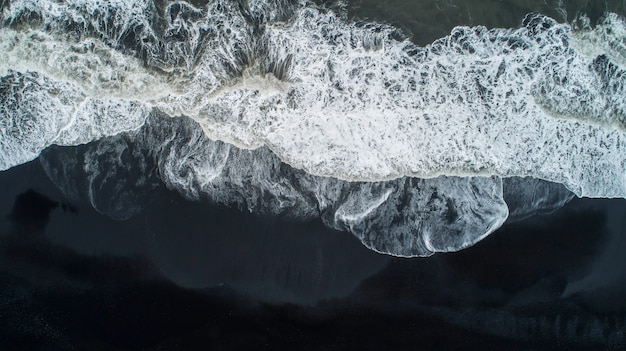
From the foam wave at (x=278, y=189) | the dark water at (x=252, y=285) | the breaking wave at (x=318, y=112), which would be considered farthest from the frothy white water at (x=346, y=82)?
the dark water at (x=252, y=285)

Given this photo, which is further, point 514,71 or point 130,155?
point 130,155

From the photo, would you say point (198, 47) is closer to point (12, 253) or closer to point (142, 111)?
point (142, 111)

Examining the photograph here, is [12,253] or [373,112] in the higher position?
[373,112]

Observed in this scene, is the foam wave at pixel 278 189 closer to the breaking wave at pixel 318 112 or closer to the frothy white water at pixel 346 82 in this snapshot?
the breaking wave at pixel 318 112

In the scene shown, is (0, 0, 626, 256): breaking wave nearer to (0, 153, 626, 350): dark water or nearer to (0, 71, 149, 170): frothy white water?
(0, 71, 149, 170): frothy white water

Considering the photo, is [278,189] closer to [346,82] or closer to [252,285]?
[252,285]

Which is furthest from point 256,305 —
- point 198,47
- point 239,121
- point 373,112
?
point 198,47
